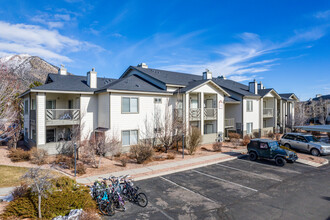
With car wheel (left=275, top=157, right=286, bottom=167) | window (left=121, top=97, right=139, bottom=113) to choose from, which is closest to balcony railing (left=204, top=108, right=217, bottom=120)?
window (left=121, top=97, right=139, bottom=113)

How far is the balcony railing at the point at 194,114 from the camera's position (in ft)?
74.6

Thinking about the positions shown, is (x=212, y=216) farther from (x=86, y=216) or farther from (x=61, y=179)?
(x=61, y=179)

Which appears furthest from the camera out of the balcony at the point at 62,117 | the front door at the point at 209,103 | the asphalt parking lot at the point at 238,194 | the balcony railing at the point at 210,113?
the front door at the point at 209,103

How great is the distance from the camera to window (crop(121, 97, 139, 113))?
63.0 feet

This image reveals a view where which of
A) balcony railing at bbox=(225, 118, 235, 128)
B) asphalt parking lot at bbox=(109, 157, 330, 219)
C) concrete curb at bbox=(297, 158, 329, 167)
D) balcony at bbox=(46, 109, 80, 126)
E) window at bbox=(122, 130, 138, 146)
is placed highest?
balcony at bbox=(46, 109, 80, 126)

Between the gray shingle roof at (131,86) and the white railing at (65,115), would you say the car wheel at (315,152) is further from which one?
the white railing at (65,115)

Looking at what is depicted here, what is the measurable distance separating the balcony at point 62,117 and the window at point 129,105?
4.36 m

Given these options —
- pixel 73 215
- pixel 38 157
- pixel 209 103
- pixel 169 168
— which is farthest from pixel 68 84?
pixel 209 103

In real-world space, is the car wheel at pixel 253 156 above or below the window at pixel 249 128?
below

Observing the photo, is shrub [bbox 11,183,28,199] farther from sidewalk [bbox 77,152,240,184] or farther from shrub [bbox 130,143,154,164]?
shrub [bbox 130,143,154,164]

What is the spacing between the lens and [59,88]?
17.9 m

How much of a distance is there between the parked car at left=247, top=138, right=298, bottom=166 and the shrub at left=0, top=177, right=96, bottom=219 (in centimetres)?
1362

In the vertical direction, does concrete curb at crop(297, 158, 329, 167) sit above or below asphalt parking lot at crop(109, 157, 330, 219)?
above

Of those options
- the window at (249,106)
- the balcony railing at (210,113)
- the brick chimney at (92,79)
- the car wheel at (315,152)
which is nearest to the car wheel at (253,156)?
the car wheel at (315,152)
